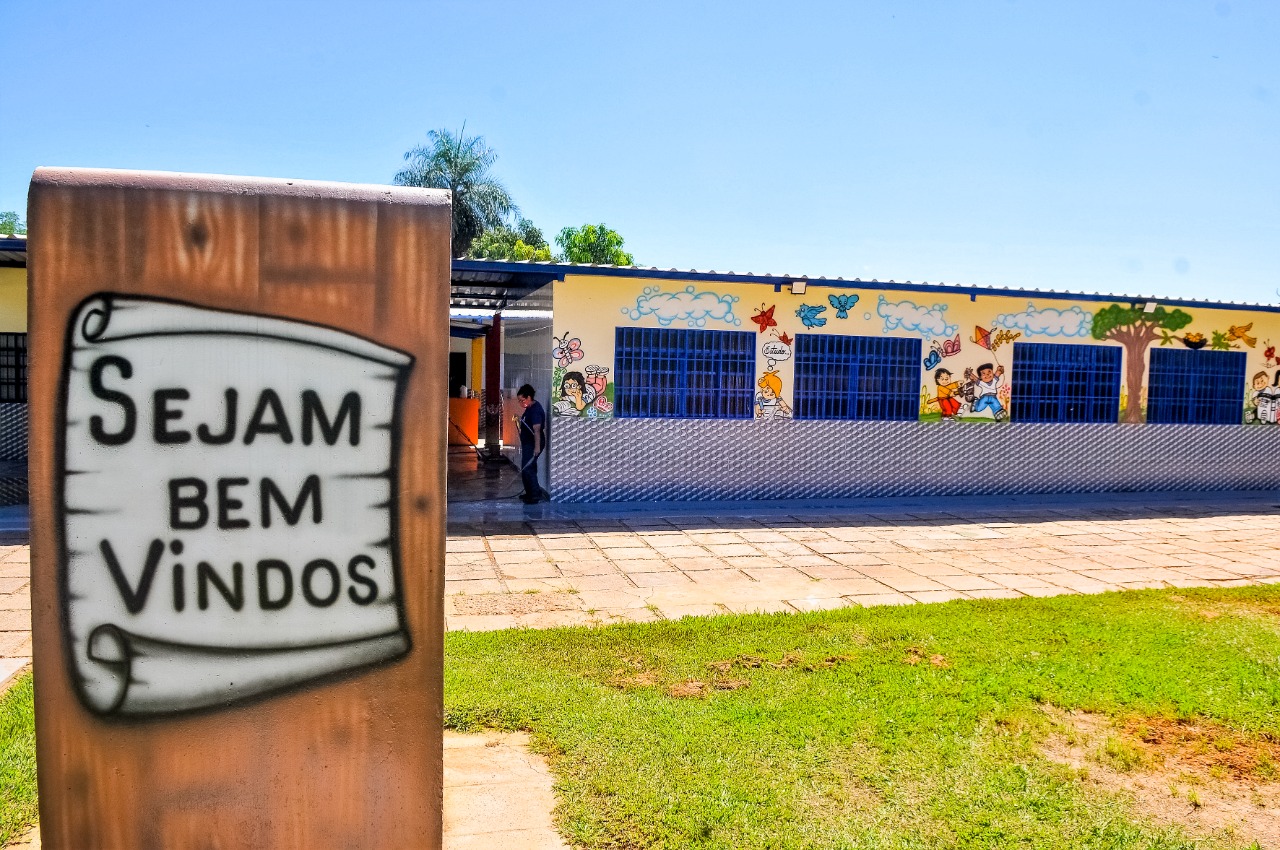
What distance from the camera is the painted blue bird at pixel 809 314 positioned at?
11750 millimetres

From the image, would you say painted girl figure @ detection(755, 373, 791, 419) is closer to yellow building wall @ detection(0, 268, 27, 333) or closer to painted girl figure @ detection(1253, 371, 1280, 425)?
painted girl figure @ detection(1253, 371, 1280, 425)

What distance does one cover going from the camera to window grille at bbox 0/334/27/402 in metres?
11.9

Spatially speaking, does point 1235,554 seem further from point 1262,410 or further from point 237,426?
point 237,426

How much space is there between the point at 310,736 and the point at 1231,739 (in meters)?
4.11

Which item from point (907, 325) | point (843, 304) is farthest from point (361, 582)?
point (907, 325)

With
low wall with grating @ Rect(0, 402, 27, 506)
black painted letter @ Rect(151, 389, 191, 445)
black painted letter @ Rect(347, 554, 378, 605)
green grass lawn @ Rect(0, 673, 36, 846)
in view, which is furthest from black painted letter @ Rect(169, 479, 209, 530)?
low wall with grating @ Rect(0, 402, 27, 506)

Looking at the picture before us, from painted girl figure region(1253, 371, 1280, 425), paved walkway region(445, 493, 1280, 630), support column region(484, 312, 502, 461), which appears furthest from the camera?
support column region(484, 312, 502, 461)

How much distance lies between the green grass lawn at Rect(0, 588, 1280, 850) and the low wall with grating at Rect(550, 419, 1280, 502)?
5151 mm

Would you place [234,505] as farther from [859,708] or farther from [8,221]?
[8,221]

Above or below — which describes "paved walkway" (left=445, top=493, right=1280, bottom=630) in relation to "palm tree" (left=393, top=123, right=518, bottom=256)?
below

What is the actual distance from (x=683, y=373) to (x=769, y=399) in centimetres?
118

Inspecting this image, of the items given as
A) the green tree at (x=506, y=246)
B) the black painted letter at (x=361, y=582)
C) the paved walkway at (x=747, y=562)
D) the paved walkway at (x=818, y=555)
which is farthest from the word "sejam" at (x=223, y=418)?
the green tree at (x=506, y=246)

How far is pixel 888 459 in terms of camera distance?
39.9ft

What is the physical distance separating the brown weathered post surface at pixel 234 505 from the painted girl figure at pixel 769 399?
9131 millimetres
